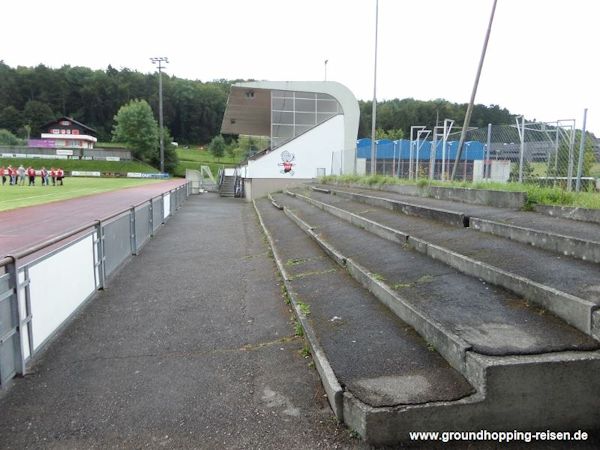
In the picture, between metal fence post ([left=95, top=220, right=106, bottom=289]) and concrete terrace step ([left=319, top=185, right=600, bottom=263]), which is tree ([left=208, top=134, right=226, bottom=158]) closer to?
concrete terrace step ([left=319, top=185, right=600, bottom=263])

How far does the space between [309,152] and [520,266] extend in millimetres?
26191

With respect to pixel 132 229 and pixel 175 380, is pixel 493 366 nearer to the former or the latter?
pixel 175 380

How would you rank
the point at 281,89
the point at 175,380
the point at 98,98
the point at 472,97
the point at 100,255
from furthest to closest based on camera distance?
the point at 98,98 → the point at 281,89 → the point at 472,97 → the point at 100,255 → the point at 175,380

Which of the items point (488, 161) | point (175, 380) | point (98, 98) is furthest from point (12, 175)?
point (98, 98)

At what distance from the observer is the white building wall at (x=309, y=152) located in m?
30.4

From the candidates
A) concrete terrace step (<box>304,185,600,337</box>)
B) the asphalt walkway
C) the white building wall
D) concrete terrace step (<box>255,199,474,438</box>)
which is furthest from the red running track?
the white building wall

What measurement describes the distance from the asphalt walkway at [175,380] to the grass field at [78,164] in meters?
73.4

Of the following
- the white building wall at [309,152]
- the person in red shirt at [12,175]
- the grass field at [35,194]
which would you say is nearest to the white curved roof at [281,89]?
the white building wall at [309,152]

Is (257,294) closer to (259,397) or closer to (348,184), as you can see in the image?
(259,397)

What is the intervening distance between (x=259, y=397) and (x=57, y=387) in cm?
185

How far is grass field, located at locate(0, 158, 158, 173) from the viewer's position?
73.6 meters

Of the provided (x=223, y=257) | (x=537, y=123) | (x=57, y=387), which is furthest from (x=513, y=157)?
(x=57, y=387)

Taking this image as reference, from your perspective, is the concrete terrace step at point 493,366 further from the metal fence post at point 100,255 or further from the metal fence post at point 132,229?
the metal fence post at point 132,229

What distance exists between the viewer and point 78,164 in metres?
74.9
